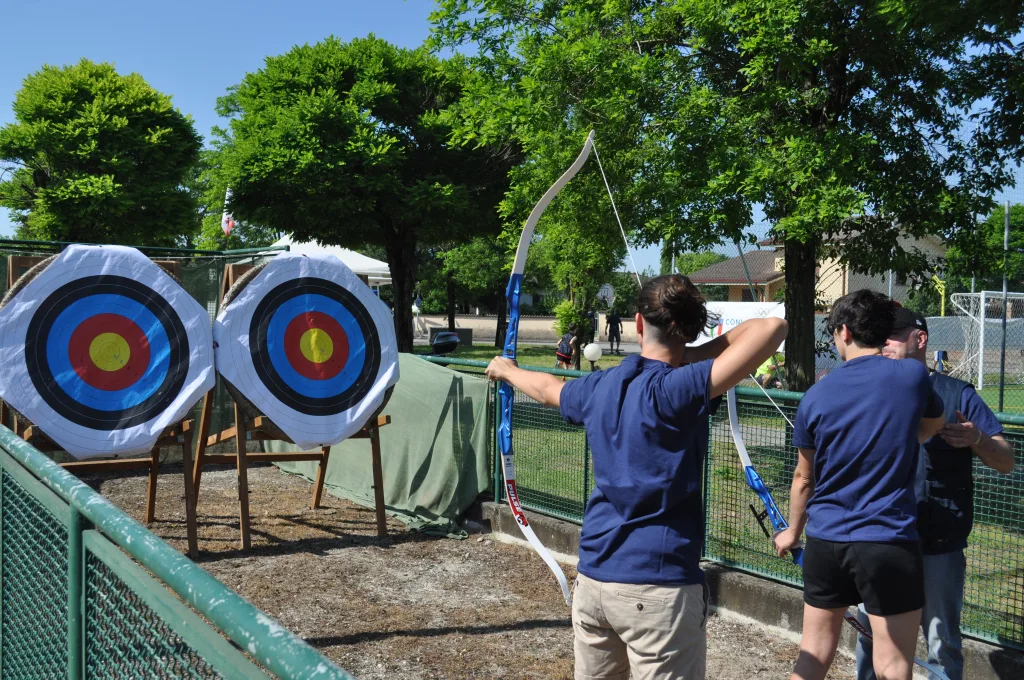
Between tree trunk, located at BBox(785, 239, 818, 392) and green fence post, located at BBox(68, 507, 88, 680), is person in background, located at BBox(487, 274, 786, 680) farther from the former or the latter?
tree trunk, located at BBox(785, 239, 818, 392)

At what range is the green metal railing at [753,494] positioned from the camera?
4051mm

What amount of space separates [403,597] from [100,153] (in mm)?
20041

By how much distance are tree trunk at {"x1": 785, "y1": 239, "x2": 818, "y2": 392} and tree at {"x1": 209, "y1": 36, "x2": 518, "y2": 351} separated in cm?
924

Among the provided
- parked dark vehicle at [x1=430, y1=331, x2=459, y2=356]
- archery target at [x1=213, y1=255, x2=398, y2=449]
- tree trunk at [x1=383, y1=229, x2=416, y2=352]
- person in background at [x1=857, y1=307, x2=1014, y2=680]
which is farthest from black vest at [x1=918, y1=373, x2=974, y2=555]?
parked dark vehicle at [x1=430, y1=331, x2=459, y2=356]

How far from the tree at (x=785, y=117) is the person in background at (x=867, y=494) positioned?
4.22 metres

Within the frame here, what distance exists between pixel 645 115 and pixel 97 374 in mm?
5220

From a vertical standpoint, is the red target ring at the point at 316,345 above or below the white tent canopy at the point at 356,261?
below

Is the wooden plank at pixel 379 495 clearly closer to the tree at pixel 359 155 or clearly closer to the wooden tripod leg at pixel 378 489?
the wooden tripod leg at pixel 378 489

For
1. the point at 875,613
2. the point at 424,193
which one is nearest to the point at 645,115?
the point at 875,613

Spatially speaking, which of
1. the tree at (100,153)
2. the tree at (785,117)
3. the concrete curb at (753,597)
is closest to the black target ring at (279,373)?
the concrete curb at (753,597)

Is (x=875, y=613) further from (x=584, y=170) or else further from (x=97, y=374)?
(x=584, y=170)

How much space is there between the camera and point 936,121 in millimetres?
8305

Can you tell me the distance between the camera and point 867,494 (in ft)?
9.27

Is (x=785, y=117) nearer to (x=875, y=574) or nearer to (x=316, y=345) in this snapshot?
(x=316, y=345)
